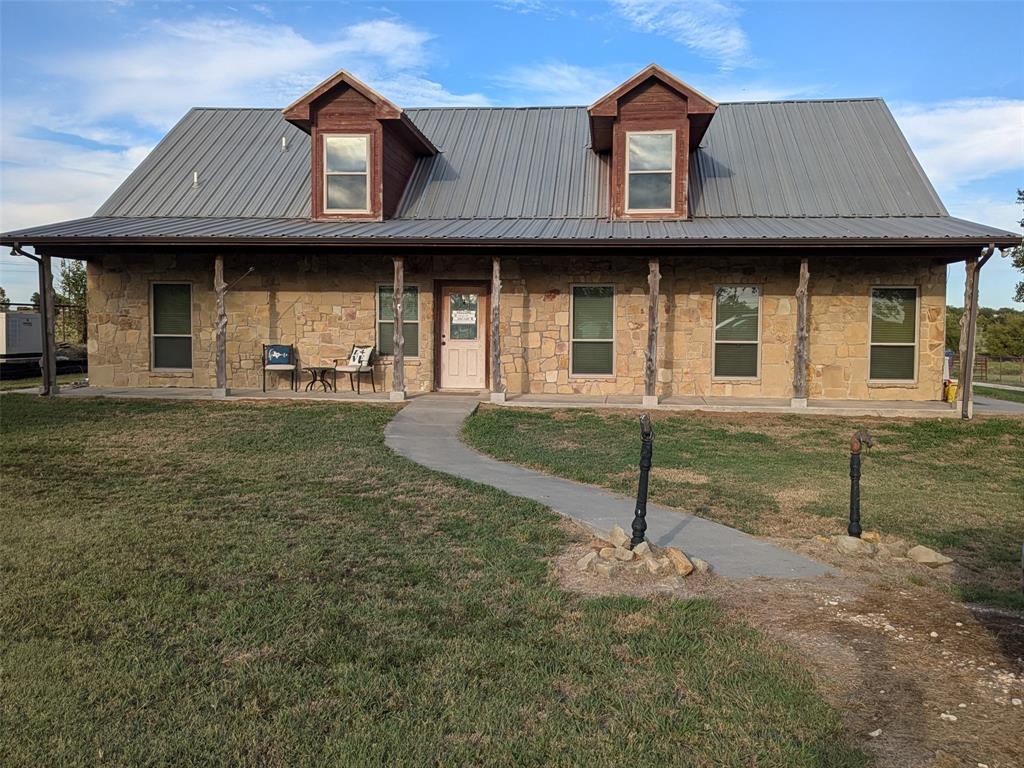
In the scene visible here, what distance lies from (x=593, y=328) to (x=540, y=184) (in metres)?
3.47

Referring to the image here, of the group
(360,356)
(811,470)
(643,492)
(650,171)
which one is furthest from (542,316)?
(643,492)

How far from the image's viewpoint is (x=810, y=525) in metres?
6.54

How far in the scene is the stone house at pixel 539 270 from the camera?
13.6 metres

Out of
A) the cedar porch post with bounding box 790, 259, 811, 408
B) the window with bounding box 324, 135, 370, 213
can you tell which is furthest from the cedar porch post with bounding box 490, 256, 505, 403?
the cedar porch post with bounding box 790, 259, 811, 408

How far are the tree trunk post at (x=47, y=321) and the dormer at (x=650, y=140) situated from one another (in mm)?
10232

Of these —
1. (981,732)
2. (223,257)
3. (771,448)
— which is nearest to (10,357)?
(223,257)

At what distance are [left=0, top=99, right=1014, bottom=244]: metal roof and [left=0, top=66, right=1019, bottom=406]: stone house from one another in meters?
0.07

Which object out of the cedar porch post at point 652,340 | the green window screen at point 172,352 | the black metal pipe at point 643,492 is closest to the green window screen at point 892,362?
the cedar porch post at point 652,340

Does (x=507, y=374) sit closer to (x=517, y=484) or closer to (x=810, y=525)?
(x=517, y=484)

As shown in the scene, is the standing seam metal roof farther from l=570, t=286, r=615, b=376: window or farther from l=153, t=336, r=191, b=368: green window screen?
l=153, t=336, r=191, b=368: green window screen

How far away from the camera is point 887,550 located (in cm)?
566

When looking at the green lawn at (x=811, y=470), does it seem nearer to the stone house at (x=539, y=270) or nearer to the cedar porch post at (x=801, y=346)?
the cedar porch post at (x=801, y=346)

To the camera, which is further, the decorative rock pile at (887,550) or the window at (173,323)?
the window at (173,323)

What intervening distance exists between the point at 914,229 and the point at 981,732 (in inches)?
459
